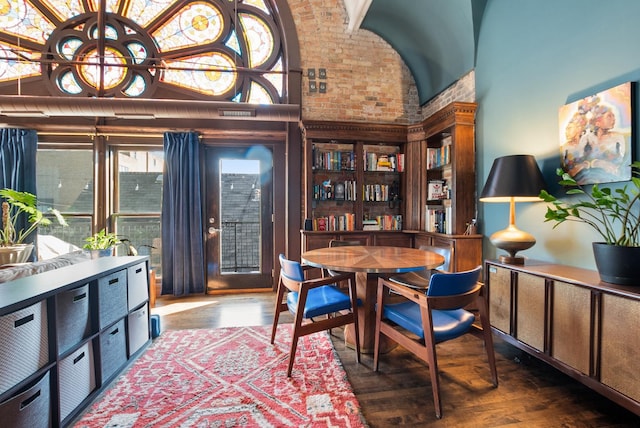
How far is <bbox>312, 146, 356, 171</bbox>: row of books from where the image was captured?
379 centimetres

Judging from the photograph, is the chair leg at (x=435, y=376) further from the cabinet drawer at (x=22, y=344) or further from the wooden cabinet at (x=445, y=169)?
the cabinet drawer at (x=22, y=344)

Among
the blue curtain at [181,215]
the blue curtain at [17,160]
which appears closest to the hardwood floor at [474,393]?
the blue curtain at [181,215]

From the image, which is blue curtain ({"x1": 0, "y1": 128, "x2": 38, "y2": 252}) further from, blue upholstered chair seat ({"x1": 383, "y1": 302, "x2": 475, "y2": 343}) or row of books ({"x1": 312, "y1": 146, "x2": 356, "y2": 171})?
blue upholstered chair seat ({"x1": 383, "y1": 302, "x2": 475, "y2": 343})

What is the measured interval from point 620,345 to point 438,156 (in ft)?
8.41

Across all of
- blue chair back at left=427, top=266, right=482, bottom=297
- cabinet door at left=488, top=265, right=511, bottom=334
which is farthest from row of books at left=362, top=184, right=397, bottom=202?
blue chair back at left=427, top=266, right=482, bottom=297

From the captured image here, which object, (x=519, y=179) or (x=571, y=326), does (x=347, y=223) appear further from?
(x=571, y=326)

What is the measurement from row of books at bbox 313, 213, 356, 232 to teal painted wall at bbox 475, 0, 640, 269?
1.57 metres

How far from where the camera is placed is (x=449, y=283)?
156cm

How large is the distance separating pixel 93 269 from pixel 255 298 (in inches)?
83.8

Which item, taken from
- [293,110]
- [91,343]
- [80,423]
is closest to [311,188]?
[293,110]

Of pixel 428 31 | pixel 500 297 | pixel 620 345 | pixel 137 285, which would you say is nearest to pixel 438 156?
pixel 428 31

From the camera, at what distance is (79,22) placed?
12.7 feet

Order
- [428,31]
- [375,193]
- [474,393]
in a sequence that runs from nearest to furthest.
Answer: [474,393], [428,31], [375,193]

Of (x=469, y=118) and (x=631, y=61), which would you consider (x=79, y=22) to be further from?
(x=631, y=61)
